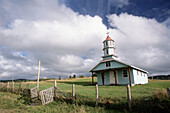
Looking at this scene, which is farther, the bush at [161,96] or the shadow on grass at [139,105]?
the bush at [161,96]

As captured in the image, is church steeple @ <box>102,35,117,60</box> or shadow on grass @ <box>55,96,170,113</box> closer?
shadow on grass @ <box>55,96,170,113</box>

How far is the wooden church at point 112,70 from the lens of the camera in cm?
2344

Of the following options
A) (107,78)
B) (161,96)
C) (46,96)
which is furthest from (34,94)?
(107,78)

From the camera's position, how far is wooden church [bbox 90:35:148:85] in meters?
23.4

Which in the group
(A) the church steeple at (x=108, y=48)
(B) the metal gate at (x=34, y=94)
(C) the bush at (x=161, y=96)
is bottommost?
(B) the metal gate at (x=34, y=94)

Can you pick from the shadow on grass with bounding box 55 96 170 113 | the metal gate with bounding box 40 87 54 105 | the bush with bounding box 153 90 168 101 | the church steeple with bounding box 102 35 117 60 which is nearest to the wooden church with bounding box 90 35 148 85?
the church steeple with bounding box 102 35 117 60

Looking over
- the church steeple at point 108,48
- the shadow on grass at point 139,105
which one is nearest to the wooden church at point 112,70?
the church steeple at point 108,48

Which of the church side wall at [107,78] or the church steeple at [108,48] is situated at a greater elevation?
the church steeple at [108,48]

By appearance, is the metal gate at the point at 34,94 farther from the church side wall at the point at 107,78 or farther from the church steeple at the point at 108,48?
the church steeple at the point at 108,48

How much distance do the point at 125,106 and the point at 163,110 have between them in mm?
2077

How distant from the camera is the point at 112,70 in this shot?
83.0ft

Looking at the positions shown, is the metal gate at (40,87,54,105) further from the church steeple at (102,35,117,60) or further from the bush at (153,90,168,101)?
the church steeple at (102,35,117,60)

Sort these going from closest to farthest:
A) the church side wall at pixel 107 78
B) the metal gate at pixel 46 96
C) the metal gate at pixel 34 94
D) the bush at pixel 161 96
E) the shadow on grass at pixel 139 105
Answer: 1. the shadow on grass at pixel 139 105
2. the bush at pixel 161 96
3. the metal gate at pixel 46 96
4. the metal gate at pixel 34 94
5. the church side wall at pixel 107 78

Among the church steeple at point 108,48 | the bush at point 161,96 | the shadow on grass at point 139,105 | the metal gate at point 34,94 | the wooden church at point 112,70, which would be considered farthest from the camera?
the church steeple at point 108,48
